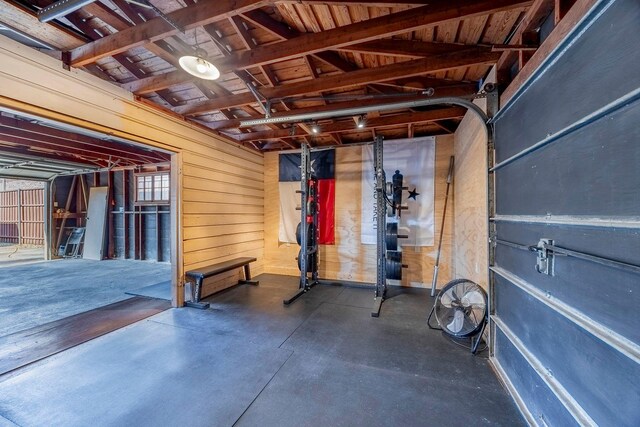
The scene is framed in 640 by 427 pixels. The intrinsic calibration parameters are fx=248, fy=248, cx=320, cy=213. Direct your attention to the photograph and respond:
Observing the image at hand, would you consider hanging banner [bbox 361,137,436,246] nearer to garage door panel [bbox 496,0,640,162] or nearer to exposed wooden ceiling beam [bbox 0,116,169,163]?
garage door panel [bbox 496,0,640,162]

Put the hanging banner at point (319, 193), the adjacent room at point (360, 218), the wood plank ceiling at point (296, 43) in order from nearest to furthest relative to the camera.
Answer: the adjacent room at point (360, 218), the wood plank ceiling at point (296, 43), the hanging banner at point (319, 193)

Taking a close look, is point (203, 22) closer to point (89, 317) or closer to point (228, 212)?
point (228, 212)

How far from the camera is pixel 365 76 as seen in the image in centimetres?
273

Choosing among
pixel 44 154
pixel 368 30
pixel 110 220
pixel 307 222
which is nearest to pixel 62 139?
pixel 44 154

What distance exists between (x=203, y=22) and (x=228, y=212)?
327 centimetres

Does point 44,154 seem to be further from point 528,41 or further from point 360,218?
point 528,41

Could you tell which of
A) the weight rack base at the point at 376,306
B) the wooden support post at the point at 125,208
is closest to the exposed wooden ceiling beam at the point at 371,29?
the weight rack base at the point at 376,306

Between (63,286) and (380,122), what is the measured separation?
6.62 metres

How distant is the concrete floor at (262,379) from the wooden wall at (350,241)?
161 cm

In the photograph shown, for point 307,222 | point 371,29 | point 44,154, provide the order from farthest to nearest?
point 44,154, point 307,222, point 371,29

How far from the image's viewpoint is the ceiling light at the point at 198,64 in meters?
2.07

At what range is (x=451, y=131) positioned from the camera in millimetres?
4469

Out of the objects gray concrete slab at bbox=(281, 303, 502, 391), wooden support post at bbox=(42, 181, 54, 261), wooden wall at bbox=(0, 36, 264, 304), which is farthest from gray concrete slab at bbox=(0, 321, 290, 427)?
wooden support post at bbox=(42, 181, 54, 261)

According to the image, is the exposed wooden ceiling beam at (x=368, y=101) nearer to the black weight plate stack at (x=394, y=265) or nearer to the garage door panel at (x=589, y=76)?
the garage door panel at (x=589, y=76)
